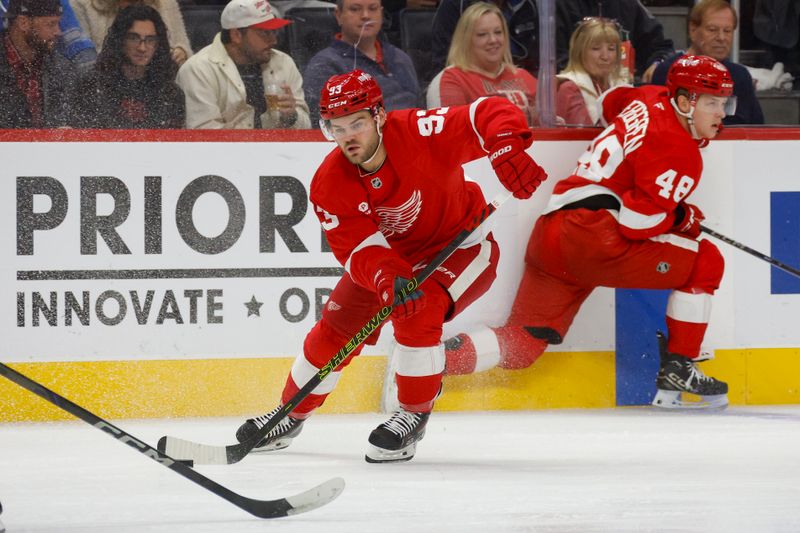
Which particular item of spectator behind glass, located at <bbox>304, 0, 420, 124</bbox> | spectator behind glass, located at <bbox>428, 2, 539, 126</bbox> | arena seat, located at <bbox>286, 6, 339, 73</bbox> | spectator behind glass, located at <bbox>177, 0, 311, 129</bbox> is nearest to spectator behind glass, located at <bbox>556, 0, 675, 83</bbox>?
spectator behind glass, located at <bbox>428, 2, 539, 126</bbox>

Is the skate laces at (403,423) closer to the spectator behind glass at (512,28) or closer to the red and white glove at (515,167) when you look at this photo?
the red and white glove at (515,167)

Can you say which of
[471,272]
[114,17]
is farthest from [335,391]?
[114,17]

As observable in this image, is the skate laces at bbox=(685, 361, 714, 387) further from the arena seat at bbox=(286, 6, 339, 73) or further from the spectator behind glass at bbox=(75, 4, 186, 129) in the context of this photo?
the spectator behind glass at bbox=(75, 4, 186, 129)

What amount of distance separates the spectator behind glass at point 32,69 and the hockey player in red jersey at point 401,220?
1.05 m

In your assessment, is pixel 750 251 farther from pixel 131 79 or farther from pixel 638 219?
pixel 131 79

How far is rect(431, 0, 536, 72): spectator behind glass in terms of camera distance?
13.1 feet

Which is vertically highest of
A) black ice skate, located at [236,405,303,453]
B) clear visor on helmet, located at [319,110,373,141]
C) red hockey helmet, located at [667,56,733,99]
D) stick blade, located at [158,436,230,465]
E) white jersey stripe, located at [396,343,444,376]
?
red hockey helmet, located at [667,56,733,99]

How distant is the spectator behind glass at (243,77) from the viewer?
3789 millimetres

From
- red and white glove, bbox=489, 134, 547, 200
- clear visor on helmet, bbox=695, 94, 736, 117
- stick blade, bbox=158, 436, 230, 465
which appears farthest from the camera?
clear visor on helmet, bbox=695, 94, 736, 117

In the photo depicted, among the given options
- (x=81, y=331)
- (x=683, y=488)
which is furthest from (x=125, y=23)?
(x=683, y=488)

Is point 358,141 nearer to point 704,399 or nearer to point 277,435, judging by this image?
point 277,435

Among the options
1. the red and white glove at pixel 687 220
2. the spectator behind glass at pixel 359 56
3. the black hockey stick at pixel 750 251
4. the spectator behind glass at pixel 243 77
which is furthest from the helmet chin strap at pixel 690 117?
the spectator behind glass at pixel 243 77

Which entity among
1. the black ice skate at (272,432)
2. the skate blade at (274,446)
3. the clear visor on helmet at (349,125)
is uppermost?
the clear visor on helmet at (349,125)

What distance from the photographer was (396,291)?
2959 mm
